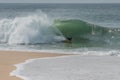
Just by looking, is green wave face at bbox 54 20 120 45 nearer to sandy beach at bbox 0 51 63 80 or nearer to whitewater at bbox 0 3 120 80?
whitewater at bbox 0 3 120 80

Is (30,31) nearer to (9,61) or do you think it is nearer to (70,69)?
(9,61)

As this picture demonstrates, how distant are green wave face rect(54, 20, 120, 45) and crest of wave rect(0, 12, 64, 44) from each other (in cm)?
66

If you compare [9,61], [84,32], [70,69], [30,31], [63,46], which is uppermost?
[70,69]

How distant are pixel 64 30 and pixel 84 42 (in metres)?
2.20

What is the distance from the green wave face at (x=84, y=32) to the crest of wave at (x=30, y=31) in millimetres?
662

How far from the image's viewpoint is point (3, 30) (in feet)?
78.2

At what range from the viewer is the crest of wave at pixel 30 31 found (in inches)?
879

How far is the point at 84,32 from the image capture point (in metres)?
24.5

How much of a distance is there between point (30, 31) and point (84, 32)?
3276 millimetres

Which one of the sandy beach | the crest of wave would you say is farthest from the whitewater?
the sandy beach

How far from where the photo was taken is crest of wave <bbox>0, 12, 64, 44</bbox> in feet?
73.3

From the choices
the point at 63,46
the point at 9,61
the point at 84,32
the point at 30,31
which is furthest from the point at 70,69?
the point at 84,32

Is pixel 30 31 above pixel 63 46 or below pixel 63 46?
above

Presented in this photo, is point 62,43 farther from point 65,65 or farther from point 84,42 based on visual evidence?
point 65,65
